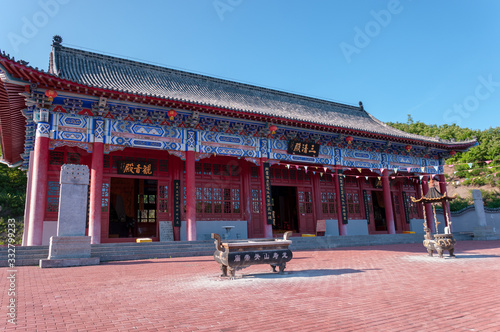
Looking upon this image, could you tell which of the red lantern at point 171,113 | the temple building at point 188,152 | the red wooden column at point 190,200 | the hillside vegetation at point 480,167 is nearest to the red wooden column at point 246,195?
the temple building at point 188,152

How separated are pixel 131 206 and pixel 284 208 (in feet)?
28.1

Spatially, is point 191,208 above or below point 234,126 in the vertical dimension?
below

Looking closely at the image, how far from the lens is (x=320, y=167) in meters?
15.1

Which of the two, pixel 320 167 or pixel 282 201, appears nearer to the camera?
pixel 320 167

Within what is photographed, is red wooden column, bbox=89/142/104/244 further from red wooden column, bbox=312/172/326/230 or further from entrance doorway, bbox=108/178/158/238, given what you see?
red wooden column, bbox=312/172/326/230

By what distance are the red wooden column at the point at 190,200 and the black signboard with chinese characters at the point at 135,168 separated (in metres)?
1.84

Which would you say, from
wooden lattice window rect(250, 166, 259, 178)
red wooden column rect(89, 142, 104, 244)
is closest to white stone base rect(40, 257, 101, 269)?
red wooden column rect(89, 142, 104, 244)

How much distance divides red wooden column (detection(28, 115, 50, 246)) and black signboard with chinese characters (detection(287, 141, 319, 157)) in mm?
8945

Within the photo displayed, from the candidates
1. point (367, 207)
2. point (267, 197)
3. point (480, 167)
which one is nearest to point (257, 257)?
point (267, 197)

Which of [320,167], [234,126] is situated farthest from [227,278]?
[320,167]

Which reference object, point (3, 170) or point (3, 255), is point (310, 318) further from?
point (3, 170)

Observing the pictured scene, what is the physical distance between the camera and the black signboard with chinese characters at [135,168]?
11883 millimetres

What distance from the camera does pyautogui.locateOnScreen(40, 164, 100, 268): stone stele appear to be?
7449 millimetres

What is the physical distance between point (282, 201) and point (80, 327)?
16.5 meters
